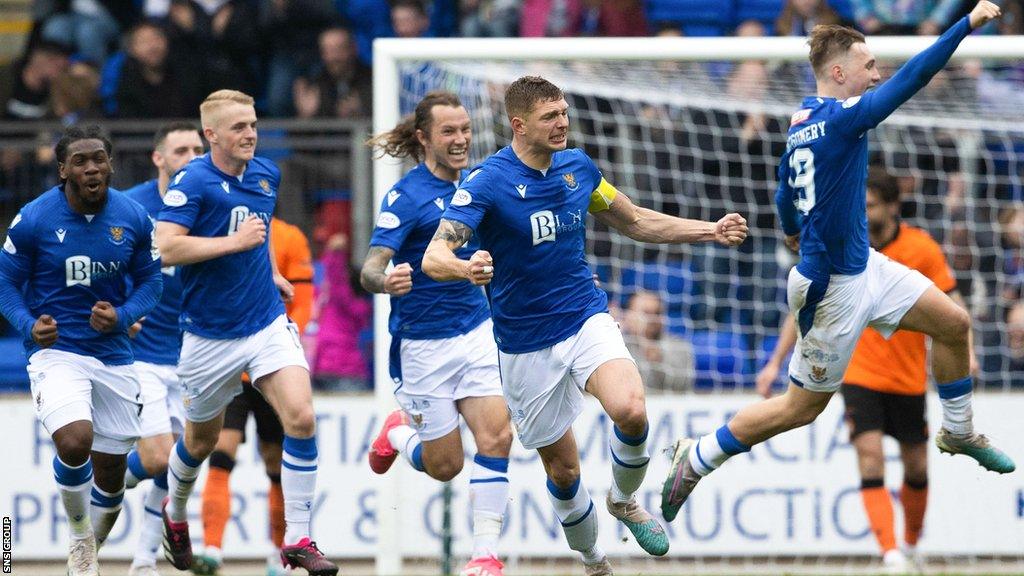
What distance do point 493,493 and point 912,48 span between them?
13.6ft

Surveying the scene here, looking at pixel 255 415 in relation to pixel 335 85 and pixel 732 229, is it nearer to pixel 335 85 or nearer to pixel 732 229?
pixel 732 229

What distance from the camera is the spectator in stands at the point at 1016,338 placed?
38.6 ft

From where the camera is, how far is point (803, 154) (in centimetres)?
787

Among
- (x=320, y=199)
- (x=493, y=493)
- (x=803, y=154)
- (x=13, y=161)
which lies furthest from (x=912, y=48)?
(x=13, y=161)

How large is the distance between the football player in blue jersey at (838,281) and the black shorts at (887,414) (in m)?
2.08

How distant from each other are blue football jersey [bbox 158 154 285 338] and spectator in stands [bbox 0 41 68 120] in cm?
631

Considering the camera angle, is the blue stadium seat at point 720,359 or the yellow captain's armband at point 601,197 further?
the blue stadium seat at point 720,359

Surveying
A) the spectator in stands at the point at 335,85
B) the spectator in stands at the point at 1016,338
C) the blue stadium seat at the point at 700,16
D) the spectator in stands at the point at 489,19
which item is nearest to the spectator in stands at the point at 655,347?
the spectator in stands at the point at 1016,338

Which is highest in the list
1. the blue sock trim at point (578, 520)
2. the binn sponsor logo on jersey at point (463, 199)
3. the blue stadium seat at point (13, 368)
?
the binn sponsor logo on jersey at point (463, 199)

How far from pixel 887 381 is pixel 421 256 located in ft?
11.9

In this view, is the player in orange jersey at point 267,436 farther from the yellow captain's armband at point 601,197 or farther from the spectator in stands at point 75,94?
the spectator in stands at point 75,94

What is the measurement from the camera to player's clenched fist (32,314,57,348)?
320 inches

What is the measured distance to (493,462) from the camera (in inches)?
325

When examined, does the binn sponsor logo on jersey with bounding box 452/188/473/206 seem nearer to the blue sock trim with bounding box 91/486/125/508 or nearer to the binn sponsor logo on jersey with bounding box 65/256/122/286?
the binn sponsor logo on jersey with bounding box 65/256/122/286
